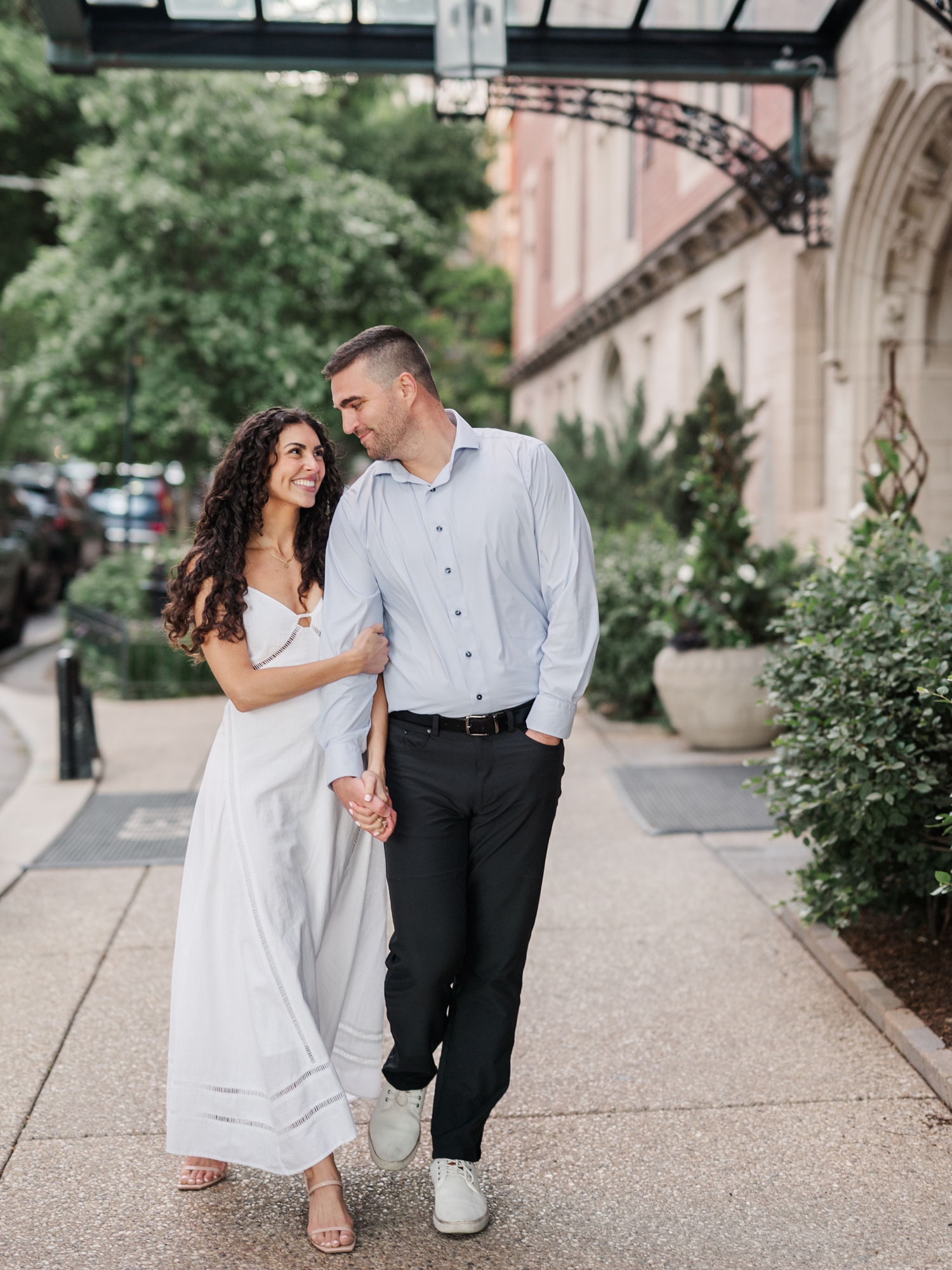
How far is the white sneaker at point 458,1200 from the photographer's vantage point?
126 inches

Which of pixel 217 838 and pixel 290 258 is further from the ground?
pixel 290 258

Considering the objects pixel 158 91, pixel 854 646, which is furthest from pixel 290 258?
pixel 854 646

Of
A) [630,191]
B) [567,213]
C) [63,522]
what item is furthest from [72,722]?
[567,213]

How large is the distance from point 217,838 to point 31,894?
127 inches

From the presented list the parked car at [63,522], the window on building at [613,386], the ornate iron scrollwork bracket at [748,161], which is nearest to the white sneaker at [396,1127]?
the ornate iron scrollwork bracket at [748,161]

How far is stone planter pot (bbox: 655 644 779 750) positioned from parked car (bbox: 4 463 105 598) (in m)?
12.2

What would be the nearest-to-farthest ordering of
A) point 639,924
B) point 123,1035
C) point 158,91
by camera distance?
point 123,1035, point 639,924, point 158,91

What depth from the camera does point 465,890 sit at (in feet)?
10.9

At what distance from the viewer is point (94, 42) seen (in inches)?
341

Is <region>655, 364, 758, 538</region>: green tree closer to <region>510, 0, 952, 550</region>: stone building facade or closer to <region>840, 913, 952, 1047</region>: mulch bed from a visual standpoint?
<region>510, 0, 952, 550</region>: stone building facade

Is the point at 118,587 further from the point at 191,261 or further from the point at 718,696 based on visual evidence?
the point at 718,696

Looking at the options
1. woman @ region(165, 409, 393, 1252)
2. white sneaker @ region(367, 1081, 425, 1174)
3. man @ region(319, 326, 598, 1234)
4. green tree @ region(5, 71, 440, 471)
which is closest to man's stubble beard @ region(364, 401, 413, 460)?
man @ region(319, 326, 598, 1234)

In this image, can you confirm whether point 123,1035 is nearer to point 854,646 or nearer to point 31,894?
point 31,894

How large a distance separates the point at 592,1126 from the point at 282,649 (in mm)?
1641
